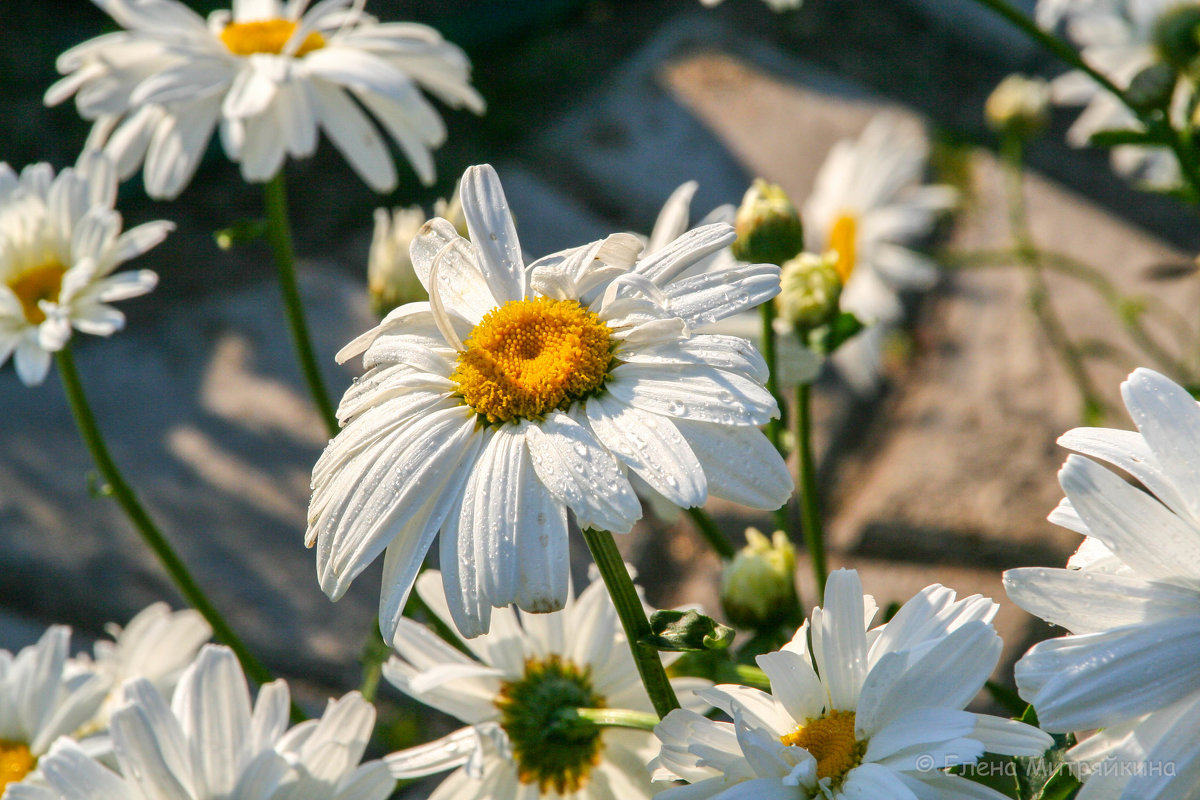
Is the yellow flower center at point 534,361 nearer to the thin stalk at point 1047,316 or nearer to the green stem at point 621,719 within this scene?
the green stem at point 621,719

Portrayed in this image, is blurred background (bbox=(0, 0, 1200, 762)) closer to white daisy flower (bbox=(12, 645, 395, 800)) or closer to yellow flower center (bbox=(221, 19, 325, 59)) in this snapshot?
yellow flower center (bbox=(221, 19, 325, 59))

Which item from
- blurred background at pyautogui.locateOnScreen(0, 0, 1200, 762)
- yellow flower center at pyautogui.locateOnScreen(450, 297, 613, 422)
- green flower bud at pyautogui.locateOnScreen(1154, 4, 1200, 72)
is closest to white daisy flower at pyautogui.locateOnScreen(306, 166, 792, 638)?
yellow flower center at pyautogui.locateOnScreen(450, 297, 613, 422)

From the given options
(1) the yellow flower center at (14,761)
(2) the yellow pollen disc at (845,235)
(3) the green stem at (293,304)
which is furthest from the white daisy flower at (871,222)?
(1) the yellow flower center at (14,761)

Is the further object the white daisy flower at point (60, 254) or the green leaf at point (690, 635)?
the white daisy flower at point (60, 254)

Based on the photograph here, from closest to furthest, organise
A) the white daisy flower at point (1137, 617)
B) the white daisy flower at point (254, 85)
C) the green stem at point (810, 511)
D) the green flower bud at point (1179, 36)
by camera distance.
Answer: the white daisy flower at point (1137, 617) < the green stem at point (810, 511) < the white daisy flower at point (254, 85) < the green flower bud at point (1179, 36)

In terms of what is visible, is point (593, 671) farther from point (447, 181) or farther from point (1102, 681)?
point (447, 181)
